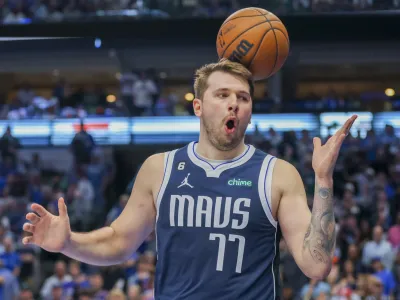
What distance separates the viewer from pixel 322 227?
353cm

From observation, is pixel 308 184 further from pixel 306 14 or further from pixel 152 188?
pixel 152 188

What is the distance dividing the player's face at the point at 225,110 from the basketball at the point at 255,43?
33 cm

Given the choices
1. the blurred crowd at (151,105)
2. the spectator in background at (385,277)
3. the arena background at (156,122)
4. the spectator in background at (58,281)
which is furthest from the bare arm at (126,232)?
the blurred crowd at (151,105)

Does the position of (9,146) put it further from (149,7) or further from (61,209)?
(61,209)

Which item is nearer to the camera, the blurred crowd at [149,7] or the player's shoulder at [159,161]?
the player's shoulder at [159,161]

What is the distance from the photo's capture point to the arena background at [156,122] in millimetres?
12609

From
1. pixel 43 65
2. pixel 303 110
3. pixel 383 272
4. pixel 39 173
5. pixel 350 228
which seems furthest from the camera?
pixel 43 65

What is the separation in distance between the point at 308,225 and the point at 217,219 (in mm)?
458

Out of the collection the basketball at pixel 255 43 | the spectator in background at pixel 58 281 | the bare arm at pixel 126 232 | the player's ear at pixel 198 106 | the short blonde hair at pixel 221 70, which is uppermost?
the basketball at pixel 255 43

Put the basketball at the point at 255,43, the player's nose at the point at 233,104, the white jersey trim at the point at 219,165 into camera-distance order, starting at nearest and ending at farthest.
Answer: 1. the player's nose at the point at 233,104
2. the white jersey trim at the point at 219,165
3. the basketball at the point at 255,43

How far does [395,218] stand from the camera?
45.4 feet

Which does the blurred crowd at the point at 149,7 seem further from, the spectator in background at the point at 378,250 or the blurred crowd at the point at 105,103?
the spectator in background at the point at 378,250

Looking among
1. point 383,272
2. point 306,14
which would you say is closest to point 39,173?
point 306,14

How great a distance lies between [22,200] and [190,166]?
40.1ft
